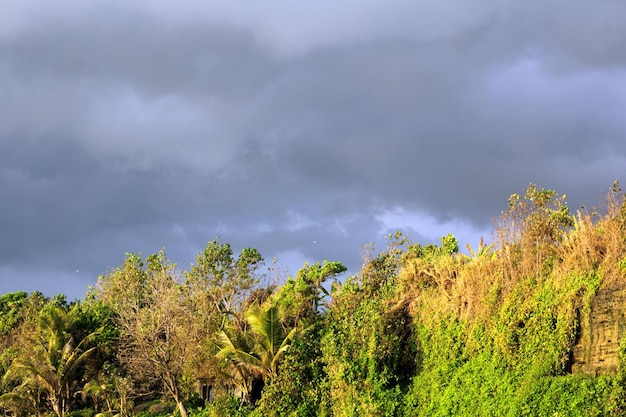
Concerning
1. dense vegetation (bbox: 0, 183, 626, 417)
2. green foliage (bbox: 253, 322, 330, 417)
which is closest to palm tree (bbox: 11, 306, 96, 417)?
dense vegetation (bbox: 0, 183, 626, 417)

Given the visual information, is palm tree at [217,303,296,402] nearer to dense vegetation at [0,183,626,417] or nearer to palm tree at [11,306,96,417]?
dense vegetation at [0,183,626,417]

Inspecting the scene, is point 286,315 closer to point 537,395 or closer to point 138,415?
point 138,415

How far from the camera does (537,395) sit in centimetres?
1561

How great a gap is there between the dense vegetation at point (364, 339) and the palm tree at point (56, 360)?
10cm

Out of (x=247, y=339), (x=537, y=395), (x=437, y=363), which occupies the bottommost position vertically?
(x=537, y=395)

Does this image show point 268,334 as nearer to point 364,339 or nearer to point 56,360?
point 364,339

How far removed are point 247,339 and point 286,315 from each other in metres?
1.84

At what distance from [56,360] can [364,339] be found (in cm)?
1877

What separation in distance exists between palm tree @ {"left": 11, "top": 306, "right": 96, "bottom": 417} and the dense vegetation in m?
0.10

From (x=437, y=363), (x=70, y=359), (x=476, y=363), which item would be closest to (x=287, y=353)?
(x=437, y=363)

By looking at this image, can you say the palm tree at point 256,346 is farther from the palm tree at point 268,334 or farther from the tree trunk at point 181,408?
the tree trunk at point 181,408

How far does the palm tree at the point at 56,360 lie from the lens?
1289 inches

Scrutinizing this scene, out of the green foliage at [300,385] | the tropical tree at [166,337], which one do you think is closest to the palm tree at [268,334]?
the green foliage at [300,385]

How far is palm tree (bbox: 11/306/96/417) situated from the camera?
107 ft
